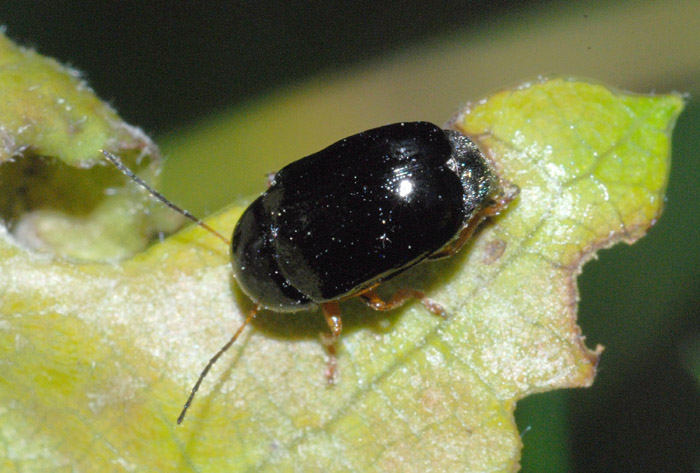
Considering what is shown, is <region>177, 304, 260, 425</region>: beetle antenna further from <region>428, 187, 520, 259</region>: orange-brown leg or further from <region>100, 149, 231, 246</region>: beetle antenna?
<region>428, 187, 520, 259</region>: orange-brown leg

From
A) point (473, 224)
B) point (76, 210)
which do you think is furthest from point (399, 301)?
point (76, 210)

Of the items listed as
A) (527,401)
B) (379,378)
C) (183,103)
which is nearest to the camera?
(379,378)

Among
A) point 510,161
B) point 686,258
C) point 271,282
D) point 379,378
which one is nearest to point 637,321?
point 686,258

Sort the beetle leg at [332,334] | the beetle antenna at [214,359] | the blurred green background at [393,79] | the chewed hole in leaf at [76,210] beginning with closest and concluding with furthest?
the beetle antenna at [214,359] → the beetle leg at [332,334] → the chewed hole in leaf at [76,210] → the blurred green background at [393,79]

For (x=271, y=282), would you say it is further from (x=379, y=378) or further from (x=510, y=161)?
(x=510, y=161)

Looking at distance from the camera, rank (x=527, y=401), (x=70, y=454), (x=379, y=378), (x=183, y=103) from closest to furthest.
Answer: (x=70, y=454)
(x=379, y=378)
(x=527, y=401)
(x=183, y=103)

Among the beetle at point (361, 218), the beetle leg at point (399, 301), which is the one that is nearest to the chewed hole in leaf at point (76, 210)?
the beetle at point (361, 218)

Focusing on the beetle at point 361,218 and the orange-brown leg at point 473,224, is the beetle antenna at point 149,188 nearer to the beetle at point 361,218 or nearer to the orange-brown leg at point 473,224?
the beetle at point 361,218

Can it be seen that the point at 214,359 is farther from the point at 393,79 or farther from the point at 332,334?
the point at 393,79
